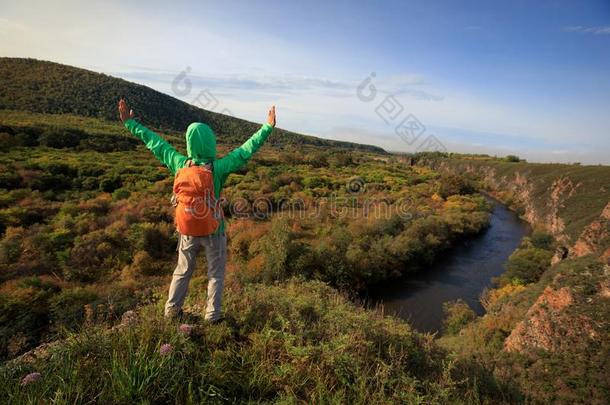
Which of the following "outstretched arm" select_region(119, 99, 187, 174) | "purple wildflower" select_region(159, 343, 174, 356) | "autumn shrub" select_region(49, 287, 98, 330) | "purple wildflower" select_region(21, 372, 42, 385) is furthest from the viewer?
"autumn shrub" select_region(49, 287, 98, 330)

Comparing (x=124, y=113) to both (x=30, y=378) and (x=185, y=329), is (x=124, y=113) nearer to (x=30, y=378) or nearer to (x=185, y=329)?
(x=185, y=329)

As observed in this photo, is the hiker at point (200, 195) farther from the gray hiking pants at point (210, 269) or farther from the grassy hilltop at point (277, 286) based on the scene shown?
the grassy hilltop at point (277, 286)

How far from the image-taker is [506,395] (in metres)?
3.85

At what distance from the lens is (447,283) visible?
1977 centimetres

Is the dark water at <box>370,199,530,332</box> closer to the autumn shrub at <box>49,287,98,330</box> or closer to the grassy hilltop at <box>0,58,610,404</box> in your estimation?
the grassy hilltop at <box>0,58,610,404</box>

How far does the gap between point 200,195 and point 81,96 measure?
222 feet

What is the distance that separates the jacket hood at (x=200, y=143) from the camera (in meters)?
2.90

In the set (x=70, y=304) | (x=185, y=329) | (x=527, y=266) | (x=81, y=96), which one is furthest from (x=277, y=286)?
(x=81, y=96)

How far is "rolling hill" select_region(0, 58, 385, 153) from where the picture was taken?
1930 inches

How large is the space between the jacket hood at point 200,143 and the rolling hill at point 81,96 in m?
49.2

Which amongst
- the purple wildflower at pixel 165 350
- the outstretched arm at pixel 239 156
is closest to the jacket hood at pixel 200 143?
the outstretched arm at pixel 239 156

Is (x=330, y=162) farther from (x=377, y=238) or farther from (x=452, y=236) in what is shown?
(x=377, y=238)

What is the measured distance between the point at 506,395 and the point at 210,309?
359 centimetres

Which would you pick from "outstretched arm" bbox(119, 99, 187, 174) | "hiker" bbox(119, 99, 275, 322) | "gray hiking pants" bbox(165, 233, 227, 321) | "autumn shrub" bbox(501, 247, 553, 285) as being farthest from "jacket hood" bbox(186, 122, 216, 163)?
"autumn shrub" bbox(501, 247, 553, 285)
